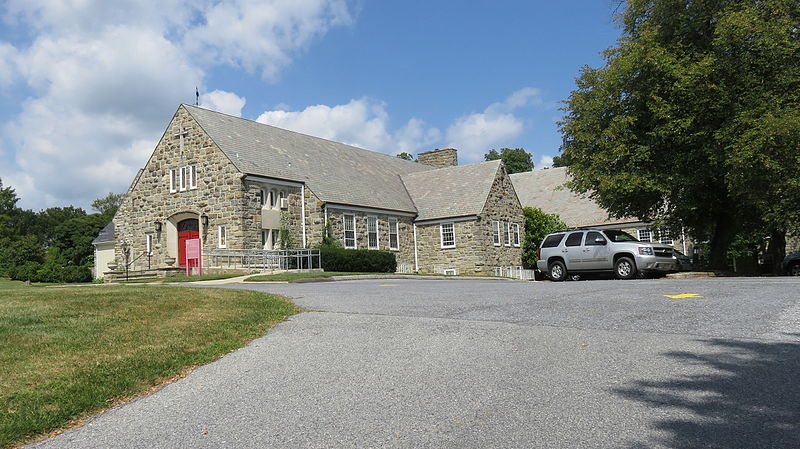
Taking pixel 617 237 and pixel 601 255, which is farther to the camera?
pixel 617 237

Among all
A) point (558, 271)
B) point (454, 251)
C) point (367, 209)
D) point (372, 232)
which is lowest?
Result: point (558, 271)

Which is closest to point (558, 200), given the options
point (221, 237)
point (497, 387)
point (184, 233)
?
point (221, 237)

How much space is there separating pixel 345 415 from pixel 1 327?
6525 mm

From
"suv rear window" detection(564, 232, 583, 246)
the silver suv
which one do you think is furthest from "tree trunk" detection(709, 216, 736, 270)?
"suv rear window" detection(564, 232, 583, 246)

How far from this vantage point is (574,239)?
2081 centimetres

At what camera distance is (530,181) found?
47.4 meters

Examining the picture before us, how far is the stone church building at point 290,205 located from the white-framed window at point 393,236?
84 mm

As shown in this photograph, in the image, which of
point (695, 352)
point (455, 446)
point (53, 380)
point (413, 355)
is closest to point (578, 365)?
point (695, 352)

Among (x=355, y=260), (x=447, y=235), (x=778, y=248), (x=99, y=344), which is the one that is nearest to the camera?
(x=99, y=344)

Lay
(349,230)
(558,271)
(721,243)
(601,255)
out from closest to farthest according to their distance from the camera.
Answer: 1. (601,255)
2. (558,271)
3. (721,243)
4. (349,230)

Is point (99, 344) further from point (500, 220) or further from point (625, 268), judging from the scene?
point (500, 220)

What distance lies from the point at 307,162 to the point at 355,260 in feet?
24.7

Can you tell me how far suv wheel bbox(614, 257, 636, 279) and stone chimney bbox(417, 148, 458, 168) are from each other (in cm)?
2771

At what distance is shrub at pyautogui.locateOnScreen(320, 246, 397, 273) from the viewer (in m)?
26.8
